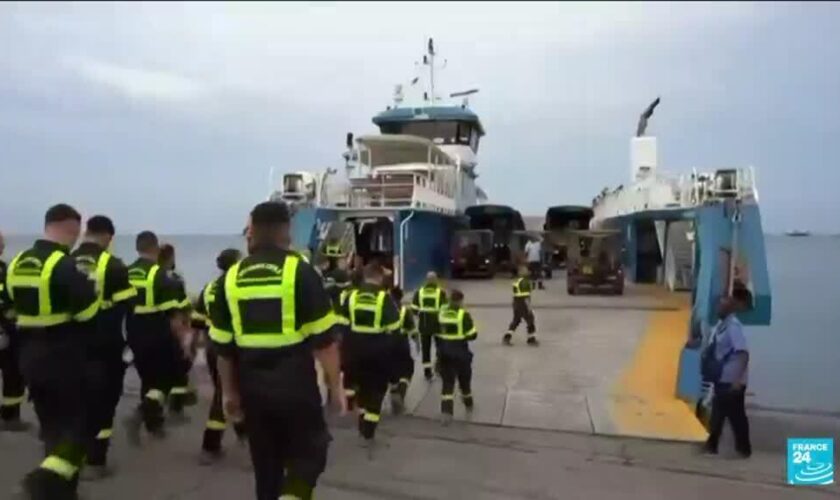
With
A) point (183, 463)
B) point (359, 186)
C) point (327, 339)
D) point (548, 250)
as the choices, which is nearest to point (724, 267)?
point (183, 463)

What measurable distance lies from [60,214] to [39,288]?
0.46 metres

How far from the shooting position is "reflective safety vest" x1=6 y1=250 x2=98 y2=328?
18.5 ft

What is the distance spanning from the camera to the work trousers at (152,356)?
25.3 ft

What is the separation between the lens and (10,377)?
8516mm

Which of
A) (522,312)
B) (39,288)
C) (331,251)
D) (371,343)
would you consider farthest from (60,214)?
(331,251)

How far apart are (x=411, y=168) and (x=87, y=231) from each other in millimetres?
21869

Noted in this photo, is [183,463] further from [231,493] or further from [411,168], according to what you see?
[411,168]

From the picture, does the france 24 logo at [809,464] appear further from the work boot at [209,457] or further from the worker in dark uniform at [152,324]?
the worker in dark uniform at [152,324]

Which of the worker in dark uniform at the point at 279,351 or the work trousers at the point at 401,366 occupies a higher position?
the worker in dark uniform at the point at 279,351

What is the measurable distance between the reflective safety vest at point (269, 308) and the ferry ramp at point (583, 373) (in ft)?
A: 18.5

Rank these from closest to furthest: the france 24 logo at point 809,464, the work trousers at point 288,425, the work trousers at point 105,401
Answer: the work trousers at point 288,425
the work trousers at point 105,401
the france 24 logo at point 809,464

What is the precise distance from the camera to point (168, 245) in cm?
875

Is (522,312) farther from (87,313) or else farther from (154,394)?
(87,313)

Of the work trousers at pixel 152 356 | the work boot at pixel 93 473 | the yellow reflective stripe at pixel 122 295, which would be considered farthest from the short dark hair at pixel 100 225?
the work boot at pixel 93 473
